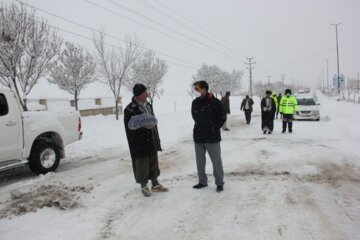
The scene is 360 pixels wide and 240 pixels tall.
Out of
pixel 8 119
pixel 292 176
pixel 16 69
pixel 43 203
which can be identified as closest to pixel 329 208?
pixel 292 176

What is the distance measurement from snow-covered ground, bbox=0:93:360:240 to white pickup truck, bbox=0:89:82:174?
0.41 m

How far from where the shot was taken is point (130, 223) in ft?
15.8

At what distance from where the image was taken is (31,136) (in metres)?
7.98

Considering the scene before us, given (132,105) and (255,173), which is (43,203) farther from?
(255,173)

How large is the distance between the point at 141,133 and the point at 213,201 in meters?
1.60

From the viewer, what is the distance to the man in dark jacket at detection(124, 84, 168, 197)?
19.0 ft

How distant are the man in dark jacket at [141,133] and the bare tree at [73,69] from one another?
80.4ft

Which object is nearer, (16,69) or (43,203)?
(43,203)

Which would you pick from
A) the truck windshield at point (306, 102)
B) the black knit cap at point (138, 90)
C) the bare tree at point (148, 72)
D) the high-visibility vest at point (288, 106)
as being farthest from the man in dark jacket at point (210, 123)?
the bare tree at point (148, 72)

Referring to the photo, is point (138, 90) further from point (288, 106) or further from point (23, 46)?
point (23, 46)

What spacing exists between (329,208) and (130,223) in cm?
288

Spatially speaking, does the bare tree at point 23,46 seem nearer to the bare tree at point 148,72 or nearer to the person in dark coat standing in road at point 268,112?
the person in dark coat standing in road at point 268,112

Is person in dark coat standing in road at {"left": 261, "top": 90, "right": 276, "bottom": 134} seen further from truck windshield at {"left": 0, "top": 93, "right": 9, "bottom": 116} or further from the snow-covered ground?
truck windshield at {"left": 0, "top": 93, "right": 9, "bottom": 116}

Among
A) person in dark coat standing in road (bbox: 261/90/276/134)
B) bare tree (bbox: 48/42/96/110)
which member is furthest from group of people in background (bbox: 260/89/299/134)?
bare tree (bbox: 48/42/96/110)
